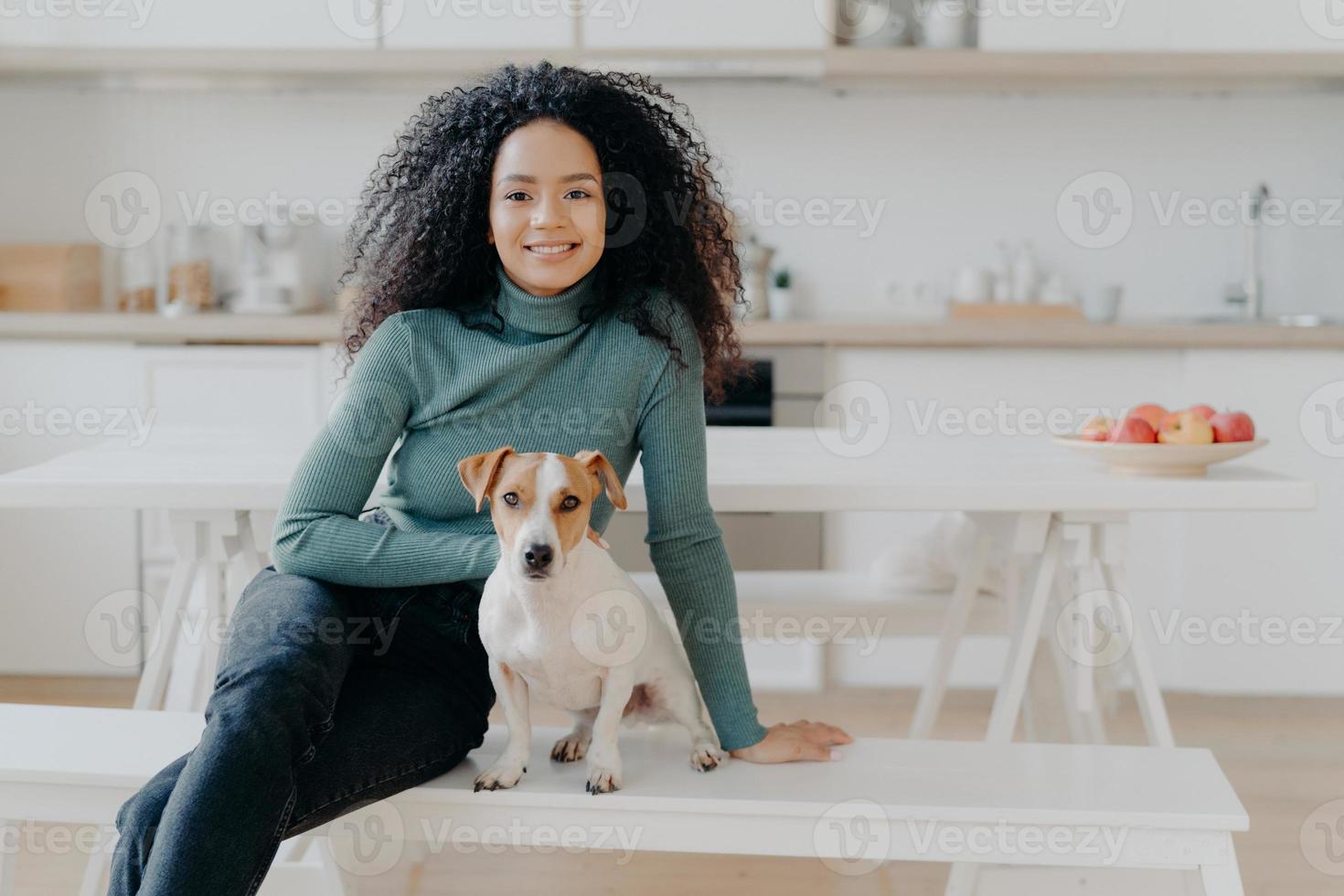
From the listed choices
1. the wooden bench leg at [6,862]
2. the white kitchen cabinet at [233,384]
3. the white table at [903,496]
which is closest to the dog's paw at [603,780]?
the white table at [903,496]

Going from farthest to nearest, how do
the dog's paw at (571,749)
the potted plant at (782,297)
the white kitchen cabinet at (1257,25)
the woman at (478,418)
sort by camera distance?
1. the potted plant at (782,297)
2. the white kitchen cabinet at (1257,25)
3. the dog's paw at (571,749)
4. the woman at (478,418)

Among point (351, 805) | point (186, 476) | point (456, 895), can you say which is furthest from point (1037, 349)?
point (351, 805)

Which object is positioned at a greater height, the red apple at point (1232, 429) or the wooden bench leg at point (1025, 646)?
the red apple at point (1232, 429)

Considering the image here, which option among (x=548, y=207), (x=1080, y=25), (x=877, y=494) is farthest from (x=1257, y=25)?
(x=548, y=207)

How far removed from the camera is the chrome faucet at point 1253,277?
361 centimetres

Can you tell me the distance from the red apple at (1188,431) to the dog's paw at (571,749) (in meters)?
0.96

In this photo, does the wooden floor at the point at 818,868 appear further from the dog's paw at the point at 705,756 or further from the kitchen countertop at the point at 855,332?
the kitchen countertop at the point at 855,332

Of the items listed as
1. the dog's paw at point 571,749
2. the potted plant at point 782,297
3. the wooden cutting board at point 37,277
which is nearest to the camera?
the dog's paw at point 571,749

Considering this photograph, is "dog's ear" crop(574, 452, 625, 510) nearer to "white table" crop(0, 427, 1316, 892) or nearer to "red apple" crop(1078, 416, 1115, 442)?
"white table" crop(0, 427, 1316, 892)

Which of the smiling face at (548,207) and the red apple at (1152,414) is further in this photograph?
the red apple at (1152,414)

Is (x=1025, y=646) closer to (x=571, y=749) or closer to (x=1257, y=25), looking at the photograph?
(x=571, y=749)

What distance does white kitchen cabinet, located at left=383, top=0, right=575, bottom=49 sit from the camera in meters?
3.36

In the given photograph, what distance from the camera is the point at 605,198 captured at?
5.48 ft

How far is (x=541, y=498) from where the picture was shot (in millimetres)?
1280
